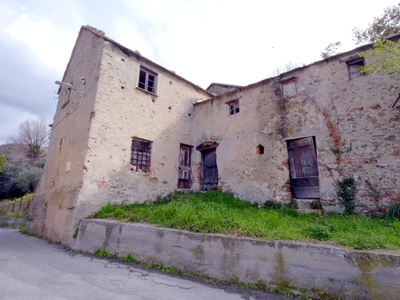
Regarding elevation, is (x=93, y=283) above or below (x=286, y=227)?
below

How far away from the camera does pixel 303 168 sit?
7293 mm

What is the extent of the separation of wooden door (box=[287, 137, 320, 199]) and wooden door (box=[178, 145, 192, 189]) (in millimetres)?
4540

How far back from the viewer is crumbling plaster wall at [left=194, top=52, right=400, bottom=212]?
594 centimetres

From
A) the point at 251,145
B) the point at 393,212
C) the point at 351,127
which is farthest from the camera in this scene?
the point at 251,145

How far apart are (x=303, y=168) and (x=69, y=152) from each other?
28.1 feet

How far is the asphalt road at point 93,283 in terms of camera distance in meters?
3.34

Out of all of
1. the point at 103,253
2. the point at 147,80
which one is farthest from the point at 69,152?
the point at 103,253

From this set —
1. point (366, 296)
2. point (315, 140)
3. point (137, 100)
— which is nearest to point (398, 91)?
point (315, 140)

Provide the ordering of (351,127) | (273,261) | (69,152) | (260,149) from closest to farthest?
1. (273,261)
2. (351,127)
3. (69,152)
4. (260,149)

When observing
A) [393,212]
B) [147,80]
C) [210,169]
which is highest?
[147,80]

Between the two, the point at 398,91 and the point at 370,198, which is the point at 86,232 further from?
the point at 398,91

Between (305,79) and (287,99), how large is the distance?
89 cm

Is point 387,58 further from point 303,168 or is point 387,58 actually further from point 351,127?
point 303,168

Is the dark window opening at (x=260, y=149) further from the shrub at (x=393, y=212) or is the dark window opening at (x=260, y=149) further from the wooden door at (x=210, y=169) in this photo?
the shrub at (x=393, y=212)
